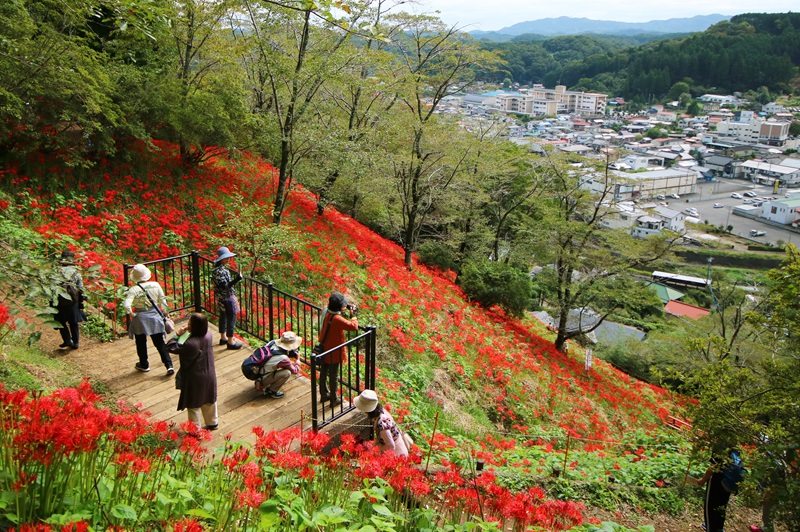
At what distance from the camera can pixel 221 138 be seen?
1371 centimetres

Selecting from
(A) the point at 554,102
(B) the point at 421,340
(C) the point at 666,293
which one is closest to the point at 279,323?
(B) the point at 421,340

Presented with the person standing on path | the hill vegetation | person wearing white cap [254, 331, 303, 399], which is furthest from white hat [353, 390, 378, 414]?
the person standing on path

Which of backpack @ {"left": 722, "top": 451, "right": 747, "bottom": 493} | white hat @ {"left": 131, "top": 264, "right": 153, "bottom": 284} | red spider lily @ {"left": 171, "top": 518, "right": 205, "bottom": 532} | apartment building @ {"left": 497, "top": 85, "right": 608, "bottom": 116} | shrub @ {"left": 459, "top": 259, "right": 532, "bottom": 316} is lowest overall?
shrub @ {"left": 459, "top": 259, "right": 532, "bottom": 316}

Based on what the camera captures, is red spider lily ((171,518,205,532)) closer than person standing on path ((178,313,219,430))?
Yes

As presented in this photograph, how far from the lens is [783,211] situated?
262 ft

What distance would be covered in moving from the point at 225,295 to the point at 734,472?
23.3 feet

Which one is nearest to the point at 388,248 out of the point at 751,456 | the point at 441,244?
the point at 441,244

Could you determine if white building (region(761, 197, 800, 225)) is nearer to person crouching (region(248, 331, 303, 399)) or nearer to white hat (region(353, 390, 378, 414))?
person crouching (region(248, 331, 303, 399))

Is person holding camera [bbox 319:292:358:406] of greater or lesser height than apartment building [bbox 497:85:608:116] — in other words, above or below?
below

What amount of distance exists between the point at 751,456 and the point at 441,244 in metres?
18.4

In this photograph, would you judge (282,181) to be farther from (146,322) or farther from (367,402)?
(367,402)

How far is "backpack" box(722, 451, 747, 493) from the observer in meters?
6.32

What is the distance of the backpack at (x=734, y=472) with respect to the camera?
249 inches

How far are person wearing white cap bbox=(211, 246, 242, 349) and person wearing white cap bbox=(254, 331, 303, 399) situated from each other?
4.14ft
